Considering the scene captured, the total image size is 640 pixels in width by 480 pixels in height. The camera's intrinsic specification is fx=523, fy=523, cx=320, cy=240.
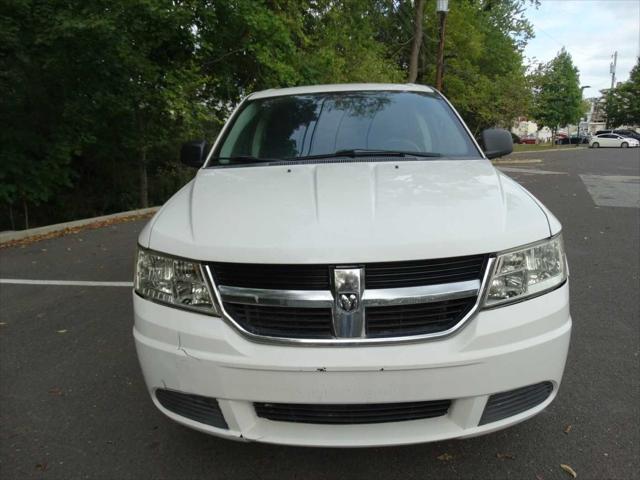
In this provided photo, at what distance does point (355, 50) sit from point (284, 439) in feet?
54.5

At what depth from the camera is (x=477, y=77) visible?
1136 inches

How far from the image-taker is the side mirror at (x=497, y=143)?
365 cm

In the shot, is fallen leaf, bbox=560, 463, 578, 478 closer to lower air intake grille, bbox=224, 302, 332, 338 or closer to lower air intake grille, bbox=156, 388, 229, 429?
lower air intake grille, bbox=224, 302, 332, 338

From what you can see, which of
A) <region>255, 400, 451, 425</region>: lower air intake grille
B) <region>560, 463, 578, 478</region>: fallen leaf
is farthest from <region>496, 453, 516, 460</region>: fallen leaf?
<region>255, 400, 451, 425</region>: lower air intake grille

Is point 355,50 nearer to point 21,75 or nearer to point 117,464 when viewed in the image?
point 21,75

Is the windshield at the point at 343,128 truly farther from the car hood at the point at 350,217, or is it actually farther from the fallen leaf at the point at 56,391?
the fallen leaf at the point at 56,391

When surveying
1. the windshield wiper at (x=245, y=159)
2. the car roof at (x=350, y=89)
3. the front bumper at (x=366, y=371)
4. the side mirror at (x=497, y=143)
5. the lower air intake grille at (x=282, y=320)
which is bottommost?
the front bumper at (x=366, y=371)

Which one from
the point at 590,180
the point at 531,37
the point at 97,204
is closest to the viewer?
the point at 97,204

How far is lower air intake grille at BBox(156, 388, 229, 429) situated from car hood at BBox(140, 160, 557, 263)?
1.85 feet

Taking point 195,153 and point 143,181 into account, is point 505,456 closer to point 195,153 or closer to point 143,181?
point 195,153

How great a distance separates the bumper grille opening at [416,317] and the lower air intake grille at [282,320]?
0.17 meters

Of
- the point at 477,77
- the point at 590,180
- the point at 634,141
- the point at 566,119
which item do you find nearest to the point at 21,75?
the point at 590,180

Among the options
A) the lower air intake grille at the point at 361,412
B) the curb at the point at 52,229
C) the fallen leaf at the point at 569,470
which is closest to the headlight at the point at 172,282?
the lower air intake grille at the point at 361,412

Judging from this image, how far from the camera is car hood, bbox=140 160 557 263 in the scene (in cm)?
192
